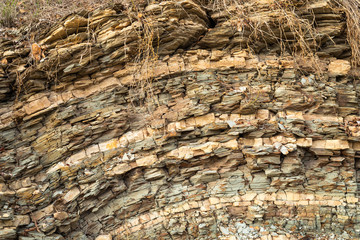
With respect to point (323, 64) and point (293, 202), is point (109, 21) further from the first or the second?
point (293, 202)

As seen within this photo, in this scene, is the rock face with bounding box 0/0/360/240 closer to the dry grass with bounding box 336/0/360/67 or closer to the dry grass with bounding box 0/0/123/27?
the dry grass with bounding box 336/0/360/67

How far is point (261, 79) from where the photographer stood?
434 centimetres

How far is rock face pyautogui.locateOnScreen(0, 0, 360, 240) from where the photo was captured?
402 cm

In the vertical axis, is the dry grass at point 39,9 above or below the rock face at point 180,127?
above

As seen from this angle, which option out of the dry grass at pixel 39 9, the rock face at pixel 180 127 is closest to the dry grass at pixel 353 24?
the rock face at pixel 180 127

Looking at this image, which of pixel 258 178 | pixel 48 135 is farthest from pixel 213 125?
pixel 48 135

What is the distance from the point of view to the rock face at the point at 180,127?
4020 millimetres

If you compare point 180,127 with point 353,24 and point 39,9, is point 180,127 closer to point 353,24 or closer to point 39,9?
point 39,9

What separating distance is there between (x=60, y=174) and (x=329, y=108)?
13.2ft

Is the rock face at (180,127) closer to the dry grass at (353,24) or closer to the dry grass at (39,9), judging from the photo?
the dry grass at (353,24)

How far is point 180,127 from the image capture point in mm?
4184

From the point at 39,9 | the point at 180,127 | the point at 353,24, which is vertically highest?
the point at 39,9

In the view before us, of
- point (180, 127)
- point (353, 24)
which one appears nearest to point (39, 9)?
point (180, 127)

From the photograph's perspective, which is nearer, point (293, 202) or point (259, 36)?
point (293, 202)
